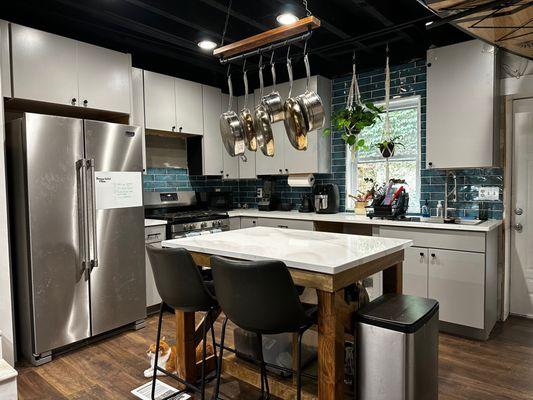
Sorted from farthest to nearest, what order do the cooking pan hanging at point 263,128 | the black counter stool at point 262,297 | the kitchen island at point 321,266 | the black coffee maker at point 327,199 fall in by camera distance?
the black coffee maker at point 327,199 < the cooking pan hanging at point 263,128 < the kitchen island at point 321,266 < the black counter stool at point 262,297

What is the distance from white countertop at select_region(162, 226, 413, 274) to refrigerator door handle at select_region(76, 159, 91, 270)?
35.2 inches

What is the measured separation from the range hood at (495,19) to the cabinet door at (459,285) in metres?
1.66

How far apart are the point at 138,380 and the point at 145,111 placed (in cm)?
257

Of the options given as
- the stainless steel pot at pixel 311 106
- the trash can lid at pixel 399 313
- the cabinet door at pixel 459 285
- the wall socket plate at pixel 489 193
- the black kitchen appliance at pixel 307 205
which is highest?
the stainless steel pot at pixel 311 106

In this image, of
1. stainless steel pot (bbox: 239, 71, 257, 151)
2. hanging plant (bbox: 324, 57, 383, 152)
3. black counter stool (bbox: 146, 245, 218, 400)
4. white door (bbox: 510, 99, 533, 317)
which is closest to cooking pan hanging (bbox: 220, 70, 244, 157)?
stainless steel pot (bbox: 239, 71, 257, 151)

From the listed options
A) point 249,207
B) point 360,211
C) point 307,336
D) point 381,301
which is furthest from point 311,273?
point 249,207

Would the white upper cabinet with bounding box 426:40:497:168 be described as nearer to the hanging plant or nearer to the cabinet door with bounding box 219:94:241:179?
the hanging plant

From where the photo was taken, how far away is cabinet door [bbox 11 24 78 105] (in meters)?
2.84

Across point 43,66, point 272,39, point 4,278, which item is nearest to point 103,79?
point 43,66

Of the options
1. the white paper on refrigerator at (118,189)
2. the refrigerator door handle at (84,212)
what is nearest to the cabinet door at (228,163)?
the white paper on refrigerator at (118,189)

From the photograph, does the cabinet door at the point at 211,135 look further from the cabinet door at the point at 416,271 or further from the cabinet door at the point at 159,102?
the cabinet door at the point at 416,271

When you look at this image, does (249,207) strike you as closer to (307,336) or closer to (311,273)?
(307,336)

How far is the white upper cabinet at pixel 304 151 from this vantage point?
14.3 feet

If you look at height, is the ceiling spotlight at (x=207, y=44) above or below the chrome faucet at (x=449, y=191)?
above
